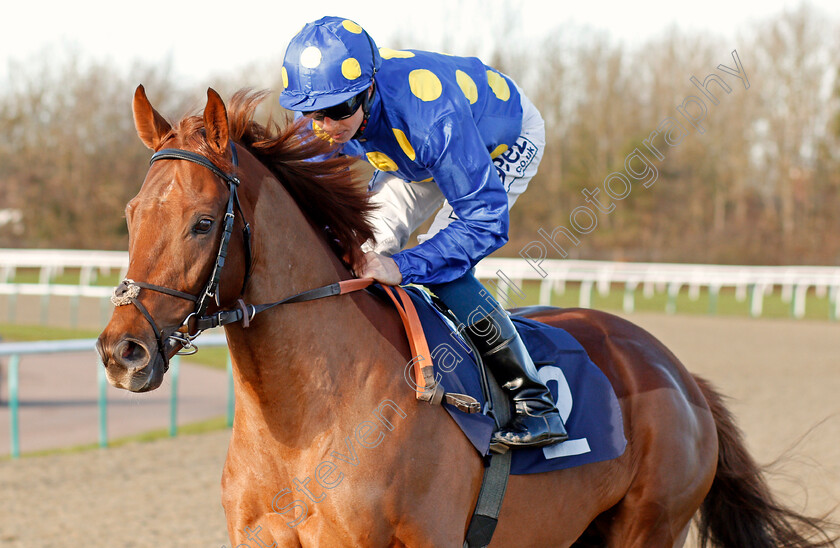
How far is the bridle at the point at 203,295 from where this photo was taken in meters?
1.76

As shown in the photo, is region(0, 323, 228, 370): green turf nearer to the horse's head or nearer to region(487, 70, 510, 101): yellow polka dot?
region(487, 70, 510, 101): yellow polka dot

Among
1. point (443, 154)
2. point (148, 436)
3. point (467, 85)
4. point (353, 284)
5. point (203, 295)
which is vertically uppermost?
point (467, 85)

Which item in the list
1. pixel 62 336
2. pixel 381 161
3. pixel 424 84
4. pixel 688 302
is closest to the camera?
pixel 424 84

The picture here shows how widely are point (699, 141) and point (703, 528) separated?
82.8 ft

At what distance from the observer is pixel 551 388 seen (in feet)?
8.74

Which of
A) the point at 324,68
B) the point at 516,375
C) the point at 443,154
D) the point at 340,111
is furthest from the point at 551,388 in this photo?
the point at 324,68

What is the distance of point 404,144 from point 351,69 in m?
0.28

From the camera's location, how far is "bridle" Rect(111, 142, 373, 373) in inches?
69.4

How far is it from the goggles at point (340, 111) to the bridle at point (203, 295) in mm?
326

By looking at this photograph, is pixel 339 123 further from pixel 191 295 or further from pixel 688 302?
pixel 688 302

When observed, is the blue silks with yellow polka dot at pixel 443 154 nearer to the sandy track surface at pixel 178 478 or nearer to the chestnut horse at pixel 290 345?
the chestnut horse at pixel 290 345

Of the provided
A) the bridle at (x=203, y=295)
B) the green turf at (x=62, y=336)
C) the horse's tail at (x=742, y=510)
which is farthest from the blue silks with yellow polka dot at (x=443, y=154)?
the green turf at (x=62, y=336)

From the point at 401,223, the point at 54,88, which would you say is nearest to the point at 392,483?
the point at 401,223

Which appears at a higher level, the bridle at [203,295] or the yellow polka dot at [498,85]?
the yellow polka dot at [498,85]
